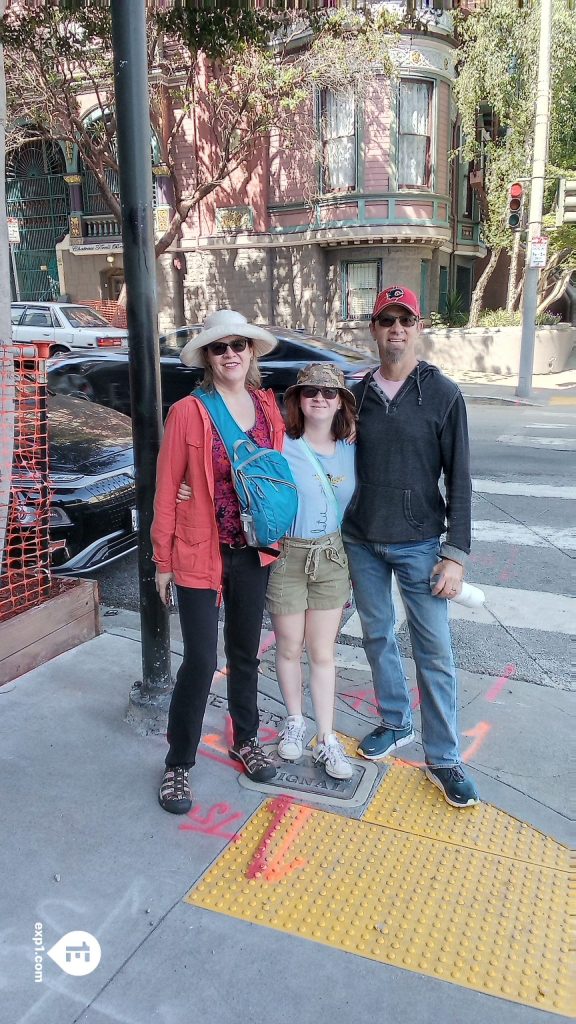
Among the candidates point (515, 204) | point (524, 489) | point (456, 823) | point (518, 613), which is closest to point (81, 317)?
point (515, 204)

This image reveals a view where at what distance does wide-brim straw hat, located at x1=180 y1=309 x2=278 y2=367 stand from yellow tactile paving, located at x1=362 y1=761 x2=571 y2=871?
1862mm

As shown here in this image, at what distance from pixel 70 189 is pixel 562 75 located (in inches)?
583

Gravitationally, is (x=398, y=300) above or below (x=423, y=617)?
above

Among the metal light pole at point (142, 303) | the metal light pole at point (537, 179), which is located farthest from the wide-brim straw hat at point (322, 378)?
the metal light pole at point (537, 179)

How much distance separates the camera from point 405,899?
2.48 metres

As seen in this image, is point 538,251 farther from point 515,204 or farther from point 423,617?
point 423,617

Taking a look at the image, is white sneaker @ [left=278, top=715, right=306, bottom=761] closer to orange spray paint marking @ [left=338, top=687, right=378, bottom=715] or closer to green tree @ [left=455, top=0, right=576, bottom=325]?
orange spray paint marking @ [left=338, top=687, right=378, bottom=715]

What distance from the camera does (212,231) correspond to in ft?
71.2

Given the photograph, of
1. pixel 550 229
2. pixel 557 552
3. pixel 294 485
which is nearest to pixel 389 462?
pixel 294 485

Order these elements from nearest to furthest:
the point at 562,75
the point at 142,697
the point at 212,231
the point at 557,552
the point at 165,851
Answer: the point at 165,851 < the point at 142,697 < the point at 557,552 < the point at 562,75 < the point at 212,231

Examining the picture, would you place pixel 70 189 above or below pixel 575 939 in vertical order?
above

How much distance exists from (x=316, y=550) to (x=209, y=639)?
1.79 ft

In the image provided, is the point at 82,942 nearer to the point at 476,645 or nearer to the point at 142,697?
the point at 142,697

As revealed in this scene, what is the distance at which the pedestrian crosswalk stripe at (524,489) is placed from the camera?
7793mm
